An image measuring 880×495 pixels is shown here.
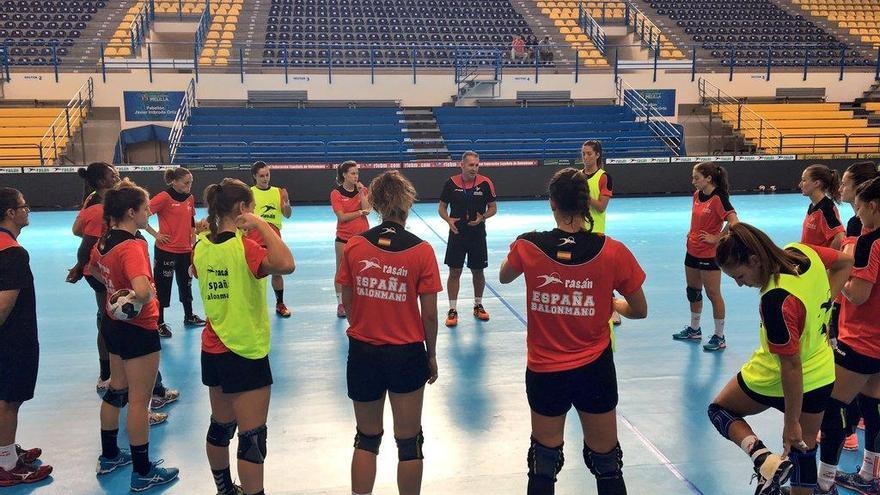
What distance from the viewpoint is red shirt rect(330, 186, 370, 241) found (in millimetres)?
7750

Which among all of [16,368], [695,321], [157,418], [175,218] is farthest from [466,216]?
[16,368]

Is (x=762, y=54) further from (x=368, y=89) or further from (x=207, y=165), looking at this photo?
(x=207, y=165)

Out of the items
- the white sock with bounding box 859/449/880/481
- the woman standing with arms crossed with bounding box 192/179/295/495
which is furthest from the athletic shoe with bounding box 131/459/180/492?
the white sock with bounding box 859/449/880/481

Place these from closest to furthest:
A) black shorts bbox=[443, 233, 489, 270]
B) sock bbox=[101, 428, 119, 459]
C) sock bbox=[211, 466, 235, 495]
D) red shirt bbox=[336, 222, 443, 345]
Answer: red shirt bbox=[336, 222, 443, 345], sock bbox=[211, 466, 235, 495], sock bbox=[101, 428, 119, 459], black shorts bbox=[443, 233, 489, 270]

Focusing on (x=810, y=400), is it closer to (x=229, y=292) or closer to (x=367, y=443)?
(x=367, y=443)

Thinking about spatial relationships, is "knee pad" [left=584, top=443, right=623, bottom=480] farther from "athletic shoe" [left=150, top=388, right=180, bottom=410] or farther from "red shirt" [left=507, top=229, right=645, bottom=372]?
"athletic shoe" [left=150, top=388, right=180, bottom=410]

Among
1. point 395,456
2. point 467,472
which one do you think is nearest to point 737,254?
point 467,472

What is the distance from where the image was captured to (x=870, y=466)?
13.7 ft

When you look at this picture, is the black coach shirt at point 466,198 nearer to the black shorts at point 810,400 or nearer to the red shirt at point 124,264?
the red shirt at point 124,264

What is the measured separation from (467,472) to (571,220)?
2.04m

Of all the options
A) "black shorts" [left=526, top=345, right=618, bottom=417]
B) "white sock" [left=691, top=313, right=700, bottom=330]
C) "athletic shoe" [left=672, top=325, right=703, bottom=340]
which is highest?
"black shorts" [left=526, top=345, right=618, bottom=417]

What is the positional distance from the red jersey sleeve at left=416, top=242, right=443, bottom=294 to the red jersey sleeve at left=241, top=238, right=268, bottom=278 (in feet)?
2.69

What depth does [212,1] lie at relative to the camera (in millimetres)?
28828

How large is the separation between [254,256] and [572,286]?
165 cm
